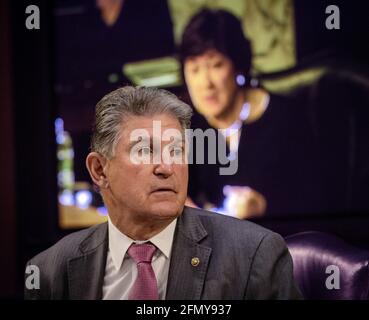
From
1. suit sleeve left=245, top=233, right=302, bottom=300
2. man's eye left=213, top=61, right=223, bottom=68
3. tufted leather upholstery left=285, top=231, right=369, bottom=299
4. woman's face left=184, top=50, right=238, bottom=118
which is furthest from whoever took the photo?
man's eye left=213, top=61, right=223, bottom=68

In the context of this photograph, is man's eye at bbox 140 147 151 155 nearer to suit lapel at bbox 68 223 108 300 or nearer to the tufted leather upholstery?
suit lapel at bbox 68 223 108 300

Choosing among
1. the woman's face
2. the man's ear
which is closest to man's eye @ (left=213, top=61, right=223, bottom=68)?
the woman's face

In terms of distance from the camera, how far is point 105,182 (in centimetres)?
171

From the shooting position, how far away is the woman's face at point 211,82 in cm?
250

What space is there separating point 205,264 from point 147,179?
26 centimetres

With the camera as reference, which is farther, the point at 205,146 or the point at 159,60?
the point at 159,60

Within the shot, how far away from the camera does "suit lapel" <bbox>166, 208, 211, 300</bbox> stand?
5.15 ft

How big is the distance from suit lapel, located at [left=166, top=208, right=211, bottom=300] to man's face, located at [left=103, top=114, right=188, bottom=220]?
72 mm

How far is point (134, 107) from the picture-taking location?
62.3 inches

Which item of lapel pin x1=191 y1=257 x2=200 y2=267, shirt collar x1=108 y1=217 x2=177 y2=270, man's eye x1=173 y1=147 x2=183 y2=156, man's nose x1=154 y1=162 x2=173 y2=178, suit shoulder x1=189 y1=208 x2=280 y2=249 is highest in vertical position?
man's eye x1=173 y1=147 x2=183 y2=156

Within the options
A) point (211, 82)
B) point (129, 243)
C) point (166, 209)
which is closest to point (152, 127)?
point (166, 209)

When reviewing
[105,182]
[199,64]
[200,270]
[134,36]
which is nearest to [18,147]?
[134,36]
